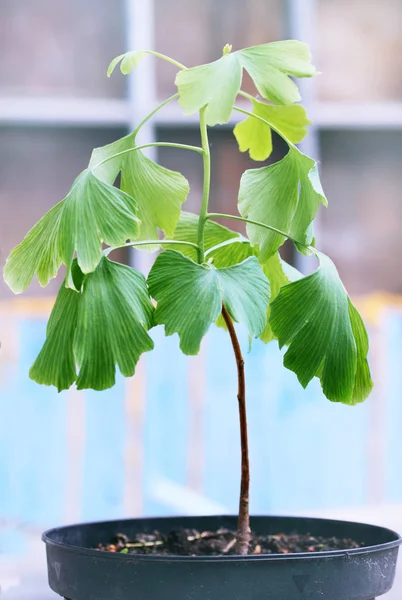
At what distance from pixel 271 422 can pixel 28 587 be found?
31.5 inches

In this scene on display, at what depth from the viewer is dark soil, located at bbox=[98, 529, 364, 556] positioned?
0.99 metres

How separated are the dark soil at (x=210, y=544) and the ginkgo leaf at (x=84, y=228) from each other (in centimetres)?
35

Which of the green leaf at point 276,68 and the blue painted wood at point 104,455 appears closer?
the green leaf at point 276,68

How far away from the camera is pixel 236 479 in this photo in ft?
6.79

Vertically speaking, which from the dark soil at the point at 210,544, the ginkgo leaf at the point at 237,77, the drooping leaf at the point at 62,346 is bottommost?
the dark soil at the point at 210,544

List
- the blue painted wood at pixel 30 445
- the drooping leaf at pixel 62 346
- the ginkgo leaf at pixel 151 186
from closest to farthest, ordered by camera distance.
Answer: the drooping leaf at pixel 62 346, the ginkgo leaf at pixel 151 186, the blue painted wood at pixel 30 445

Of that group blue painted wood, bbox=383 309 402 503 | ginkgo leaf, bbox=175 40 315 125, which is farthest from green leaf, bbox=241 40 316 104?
blue painted wood, bbox=383 309 402 503

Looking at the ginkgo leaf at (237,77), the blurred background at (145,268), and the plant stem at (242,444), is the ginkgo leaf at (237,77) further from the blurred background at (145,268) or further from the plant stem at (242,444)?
the blurred background at (145,268)

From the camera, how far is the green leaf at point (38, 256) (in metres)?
0.91

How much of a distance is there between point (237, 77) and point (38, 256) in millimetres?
290

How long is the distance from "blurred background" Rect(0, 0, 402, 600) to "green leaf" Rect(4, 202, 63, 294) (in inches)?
40.0

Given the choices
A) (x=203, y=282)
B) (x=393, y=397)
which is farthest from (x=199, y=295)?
(x=393, y=397)

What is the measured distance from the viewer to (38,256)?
92 centimetres

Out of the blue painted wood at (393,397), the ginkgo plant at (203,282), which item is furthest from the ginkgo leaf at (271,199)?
the blue painted wood at (393,397)
